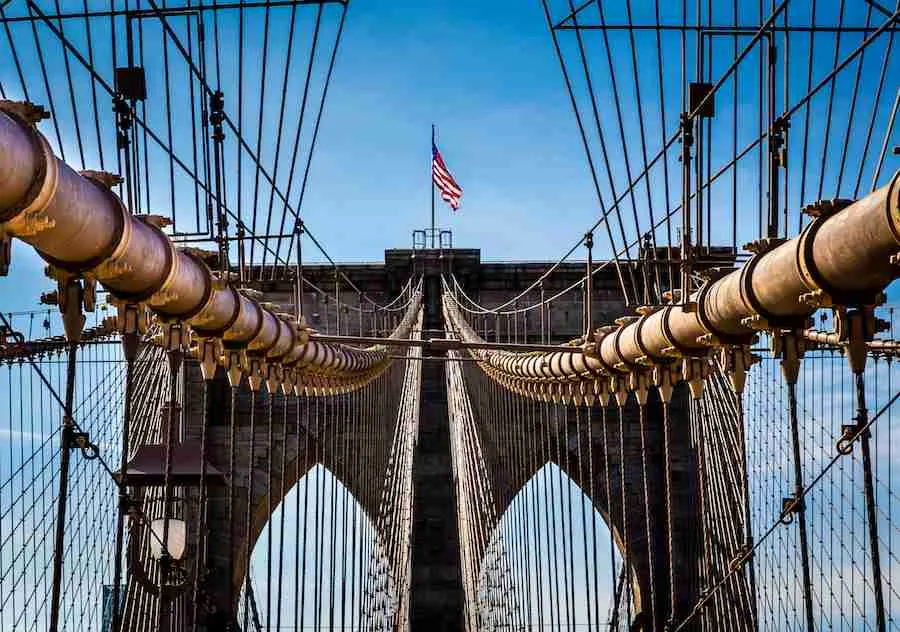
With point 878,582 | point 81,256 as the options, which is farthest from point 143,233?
point 878,582

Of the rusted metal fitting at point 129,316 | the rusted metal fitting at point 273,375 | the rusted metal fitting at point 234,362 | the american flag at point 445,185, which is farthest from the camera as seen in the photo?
the american flag at point 445,185

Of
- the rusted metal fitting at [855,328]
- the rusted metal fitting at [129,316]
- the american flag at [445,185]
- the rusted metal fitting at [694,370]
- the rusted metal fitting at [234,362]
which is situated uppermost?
the american flag at [445,185]

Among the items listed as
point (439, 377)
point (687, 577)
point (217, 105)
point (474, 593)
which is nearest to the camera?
point (217, 105)

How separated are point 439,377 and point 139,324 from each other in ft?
52.2

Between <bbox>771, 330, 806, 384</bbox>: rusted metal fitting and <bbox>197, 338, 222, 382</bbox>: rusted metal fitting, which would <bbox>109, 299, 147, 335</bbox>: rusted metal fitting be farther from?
<bbox>771, 330, 806, 384</bbox>: rusted metal fitting

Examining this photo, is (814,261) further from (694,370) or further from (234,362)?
(234,362)

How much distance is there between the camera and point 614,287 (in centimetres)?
1870

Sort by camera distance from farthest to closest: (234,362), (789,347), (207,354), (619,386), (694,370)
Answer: (619,386)
(234,362)
(207,354)
(694,370)
(789,347)

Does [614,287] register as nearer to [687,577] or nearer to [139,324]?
[687,577]

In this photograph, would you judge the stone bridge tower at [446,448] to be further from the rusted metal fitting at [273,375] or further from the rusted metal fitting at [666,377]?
the rusted metal fitting at [666,377]

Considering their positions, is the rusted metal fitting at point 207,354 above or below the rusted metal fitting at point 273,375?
below

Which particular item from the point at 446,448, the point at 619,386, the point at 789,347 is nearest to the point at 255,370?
the point at 619,386

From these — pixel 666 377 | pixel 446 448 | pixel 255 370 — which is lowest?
pixel 666 377

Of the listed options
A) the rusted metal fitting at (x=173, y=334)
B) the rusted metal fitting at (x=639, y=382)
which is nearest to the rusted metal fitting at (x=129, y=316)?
the rusted metal fitting at (x=173, y=334)
